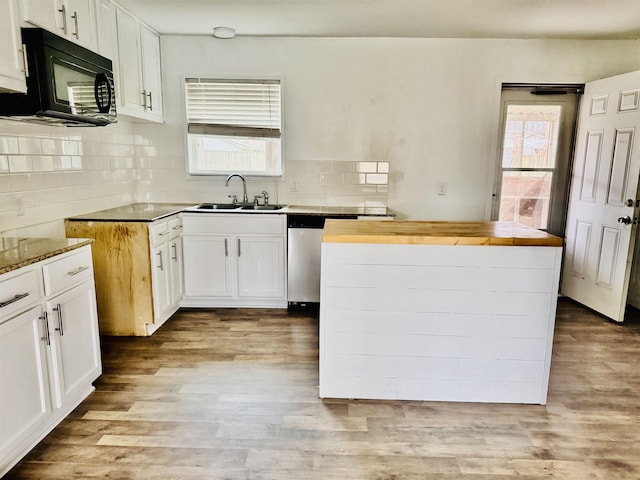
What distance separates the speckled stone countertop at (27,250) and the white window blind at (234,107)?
6.76 feet

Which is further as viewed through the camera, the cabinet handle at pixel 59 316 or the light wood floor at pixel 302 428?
the cabinet handle at pixel 59 316

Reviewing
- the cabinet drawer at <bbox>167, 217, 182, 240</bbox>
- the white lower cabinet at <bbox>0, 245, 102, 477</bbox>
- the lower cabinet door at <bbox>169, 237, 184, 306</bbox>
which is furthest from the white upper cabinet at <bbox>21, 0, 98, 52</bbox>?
the lower cabinet door at <bbox>169, 237, 184, 306</bbox>

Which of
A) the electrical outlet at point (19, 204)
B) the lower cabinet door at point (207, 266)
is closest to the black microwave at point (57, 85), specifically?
the electrical outlet at point (19, 204)

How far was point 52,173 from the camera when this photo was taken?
2.79 meters

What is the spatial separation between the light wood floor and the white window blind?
2.11 metres

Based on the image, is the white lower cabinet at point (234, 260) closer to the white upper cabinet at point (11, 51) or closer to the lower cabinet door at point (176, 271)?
the lower cabinet door at point (176, 271)

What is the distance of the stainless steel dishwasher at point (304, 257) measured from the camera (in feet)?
11.7

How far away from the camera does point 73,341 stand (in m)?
2.13

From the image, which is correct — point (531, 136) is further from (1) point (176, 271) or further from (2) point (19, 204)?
(2) point (19, 204)

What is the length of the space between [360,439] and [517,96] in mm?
3472

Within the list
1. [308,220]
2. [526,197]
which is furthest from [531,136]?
[308,220]

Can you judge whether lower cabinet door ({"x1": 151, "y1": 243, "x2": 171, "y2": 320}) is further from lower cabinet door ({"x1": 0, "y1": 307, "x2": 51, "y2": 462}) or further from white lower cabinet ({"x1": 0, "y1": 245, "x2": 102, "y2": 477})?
lower cabinet door ({"x1": 0, "y1": 307, "x2": 51, "y2": 462})

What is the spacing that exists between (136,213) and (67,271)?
1290mm

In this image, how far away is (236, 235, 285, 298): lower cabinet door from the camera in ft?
11.9
